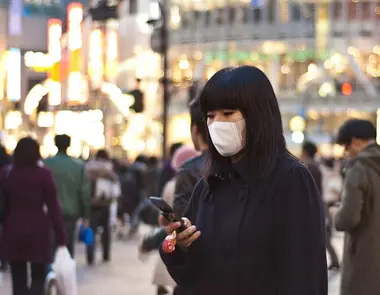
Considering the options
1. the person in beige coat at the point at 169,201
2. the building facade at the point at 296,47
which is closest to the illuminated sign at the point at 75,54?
the person in beige coat at the point at 169,201

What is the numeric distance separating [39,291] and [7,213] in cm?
70

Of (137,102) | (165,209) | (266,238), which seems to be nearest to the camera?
(165,209)

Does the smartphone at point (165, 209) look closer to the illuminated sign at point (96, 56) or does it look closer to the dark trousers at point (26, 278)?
the dark trousers at point (26, 278)

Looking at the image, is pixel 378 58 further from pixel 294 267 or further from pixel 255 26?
pixel 294 267

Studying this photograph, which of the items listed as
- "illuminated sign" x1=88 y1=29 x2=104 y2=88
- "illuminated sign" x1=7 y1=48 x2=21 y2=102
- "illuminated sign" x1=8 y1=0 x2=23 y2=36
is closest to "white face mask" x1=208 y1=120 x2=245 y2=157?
"illuminated sign" x1=8 y1=0 x2=23 y2=36

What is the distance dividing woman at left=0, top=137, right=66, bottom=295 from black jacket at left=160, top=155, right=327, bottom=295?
16.6 ft

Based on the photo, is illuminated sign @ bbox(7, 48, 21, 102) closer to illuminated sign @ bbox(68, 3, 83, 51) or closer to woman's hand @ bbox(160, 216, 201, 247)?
illuminated sign @ bbox(68, 3, 83, 51)

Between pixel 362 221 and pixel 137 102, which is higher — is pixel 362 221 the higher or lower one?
the higher one

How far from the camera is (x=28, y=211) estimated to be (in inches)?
360

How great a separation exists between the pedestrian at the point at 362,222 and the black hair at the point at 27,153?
120 inches

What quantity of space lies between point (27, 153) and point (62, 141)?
260 cm

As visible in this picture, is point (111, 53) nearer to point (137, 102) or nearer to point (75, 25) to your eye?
point (75, 25)

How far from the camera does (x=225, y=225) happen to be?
13.5ft

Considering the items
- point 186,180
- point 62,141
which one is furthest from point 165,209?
point 62,141
